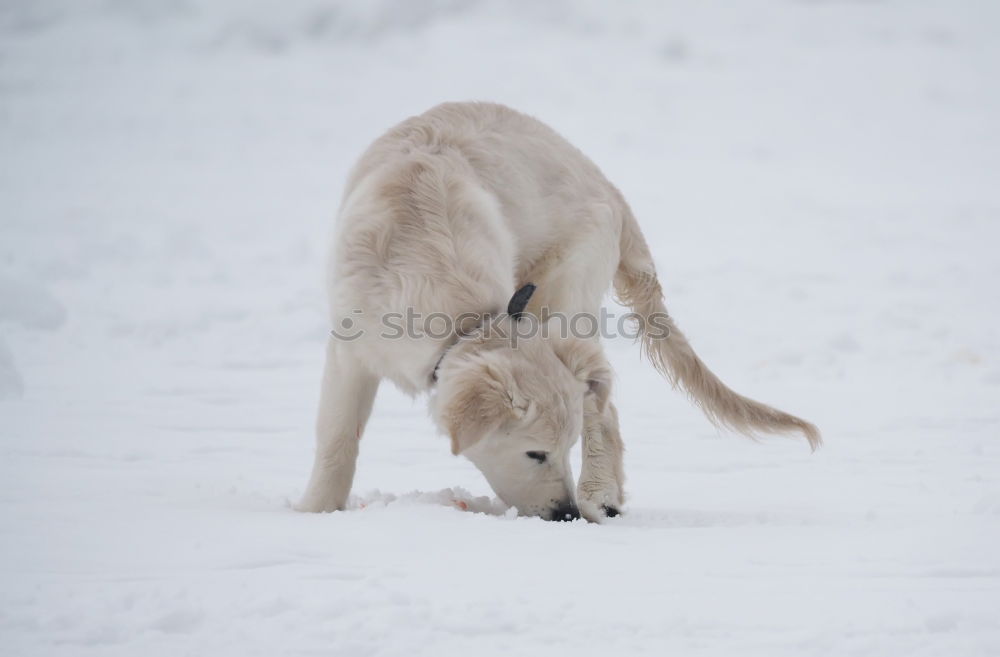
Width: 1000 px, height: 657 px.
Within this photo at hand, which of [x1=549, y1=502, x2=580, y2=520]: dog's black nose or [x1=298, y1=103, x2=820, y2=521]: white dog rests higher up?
[x1=298, y1=103, x2=820, y2=521]: white dog

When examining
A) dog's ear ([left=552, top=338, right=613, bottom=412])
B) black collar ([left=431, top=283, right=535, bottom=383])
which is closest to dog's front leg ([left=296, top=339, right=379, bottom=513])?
black collar ([left=431, top=283, right=535, bottom=383])

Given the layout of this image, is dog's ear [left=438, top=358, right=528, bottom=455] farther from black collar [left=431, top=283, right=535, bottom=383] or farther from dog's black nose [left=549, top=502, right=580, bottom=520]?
dog's black nose [left=549, top=502, right=580, bottom=520]

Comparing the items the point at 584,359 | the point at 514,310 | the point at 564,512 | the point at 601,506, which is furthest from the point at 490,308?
the point at 601,506

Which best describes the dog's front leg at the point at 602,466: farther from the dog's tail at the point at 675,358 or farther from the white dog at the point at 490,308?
the dog's tail at the point at 675,358

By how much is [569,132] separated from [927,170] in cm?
778

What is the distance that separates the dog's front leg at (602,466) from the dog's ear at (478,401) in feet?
3.12

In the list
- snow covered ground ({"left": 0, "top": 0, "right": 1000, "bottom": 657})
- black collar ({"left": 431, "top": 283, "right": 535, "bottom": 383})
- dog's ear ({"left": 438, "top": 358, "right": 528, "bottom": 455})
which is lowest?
snow covered ground ({"left": 0, "top": 0, "right": 1000, "bottom": 657})

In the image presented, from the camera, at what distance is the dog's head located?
3510mm

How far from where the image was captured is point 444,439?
568cm

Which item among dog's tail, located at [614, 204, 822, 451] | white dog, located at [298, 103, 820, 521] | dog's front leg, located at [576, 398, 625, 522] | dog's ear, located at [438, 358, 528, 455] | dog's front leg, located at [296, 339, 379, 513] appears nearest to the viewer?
dog's ear, located at [438, 358, 528, 455]

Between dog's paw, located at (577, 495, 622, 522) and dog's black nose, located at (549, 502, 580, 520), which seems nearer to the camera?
dog's black nose, located at (549, 502, 580, 520)

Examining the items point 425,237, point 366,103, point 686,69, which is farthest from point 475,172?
point 686,69

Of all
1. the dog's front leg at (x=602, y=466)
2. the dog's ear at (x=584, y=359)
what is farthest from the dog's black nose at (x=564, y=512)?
the dog's front leg at (x=602, y=466)

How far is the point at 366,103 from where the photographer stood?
25531 millimetres
